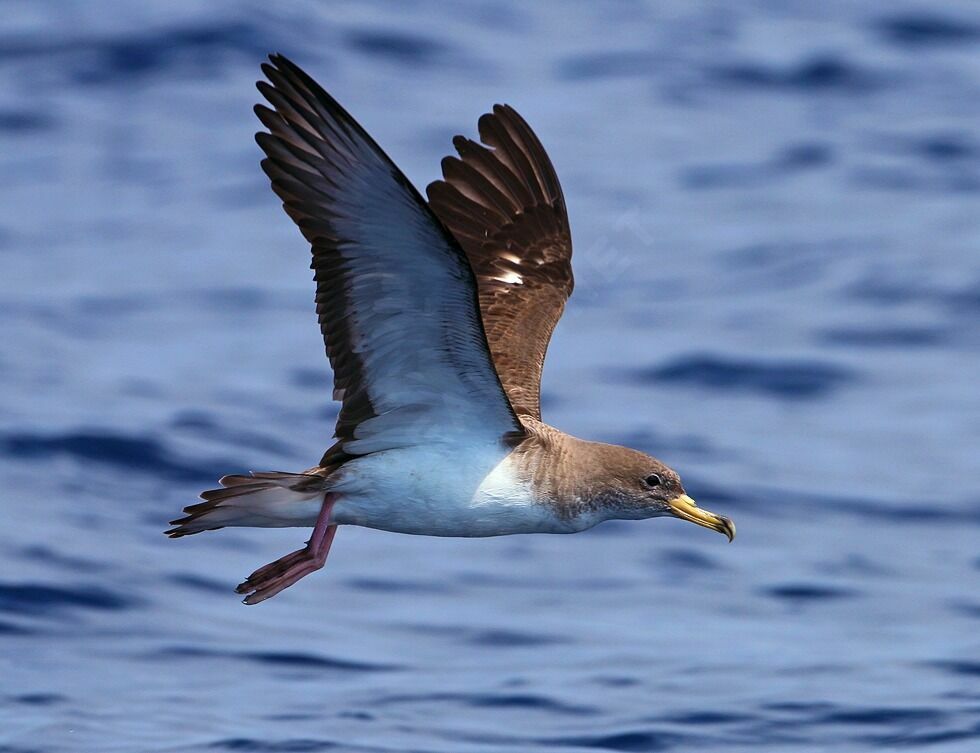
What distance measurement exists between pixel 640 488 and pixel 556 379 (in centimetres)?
908

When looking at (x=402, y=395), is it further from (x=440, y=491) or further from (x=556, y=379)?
(x=556, y=379)

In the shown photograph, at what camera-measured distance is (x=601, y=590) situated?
49.4 feet

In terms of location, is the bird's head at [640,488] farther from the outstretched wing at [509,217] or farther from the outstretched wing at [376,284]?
the outstretched wing at [509,217]

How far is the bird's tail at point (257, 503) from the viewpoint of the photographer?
27.5 ft

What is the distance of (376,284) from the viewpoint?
779 cm

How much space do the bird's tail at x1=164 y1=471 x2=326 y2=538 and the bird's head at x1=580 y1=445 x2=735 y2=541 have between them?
1340 mm

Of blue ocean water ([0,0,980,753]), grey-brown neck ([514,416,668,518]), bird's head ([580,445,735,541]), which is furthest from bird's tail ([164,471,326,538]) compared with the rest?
blue ocean water ([0,0,980,753])

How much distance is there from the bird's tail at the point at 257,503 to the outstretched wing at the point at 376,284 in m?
0.29

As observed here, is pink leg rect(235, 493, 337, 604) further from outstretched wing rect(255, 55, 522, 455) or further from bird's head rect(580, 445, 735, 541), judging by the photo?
bird's head rect(580, 445, 735, 541)

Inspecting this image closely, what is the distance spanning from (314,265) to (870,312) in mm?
12282

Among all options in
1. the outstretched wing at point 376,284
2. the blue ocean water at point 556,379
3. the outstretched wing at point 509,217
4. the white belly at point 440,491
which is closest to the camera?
the outstretched wing at point 376,284

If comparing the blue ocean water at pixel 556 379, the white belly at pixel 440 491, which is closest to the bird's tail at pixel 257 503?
the white belly at pixel 440 491

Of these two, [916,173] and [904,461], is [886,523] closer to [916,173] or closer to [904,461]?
[904,461]

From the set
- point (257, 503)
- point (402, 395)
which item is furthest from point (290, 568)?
point (402, 395)
